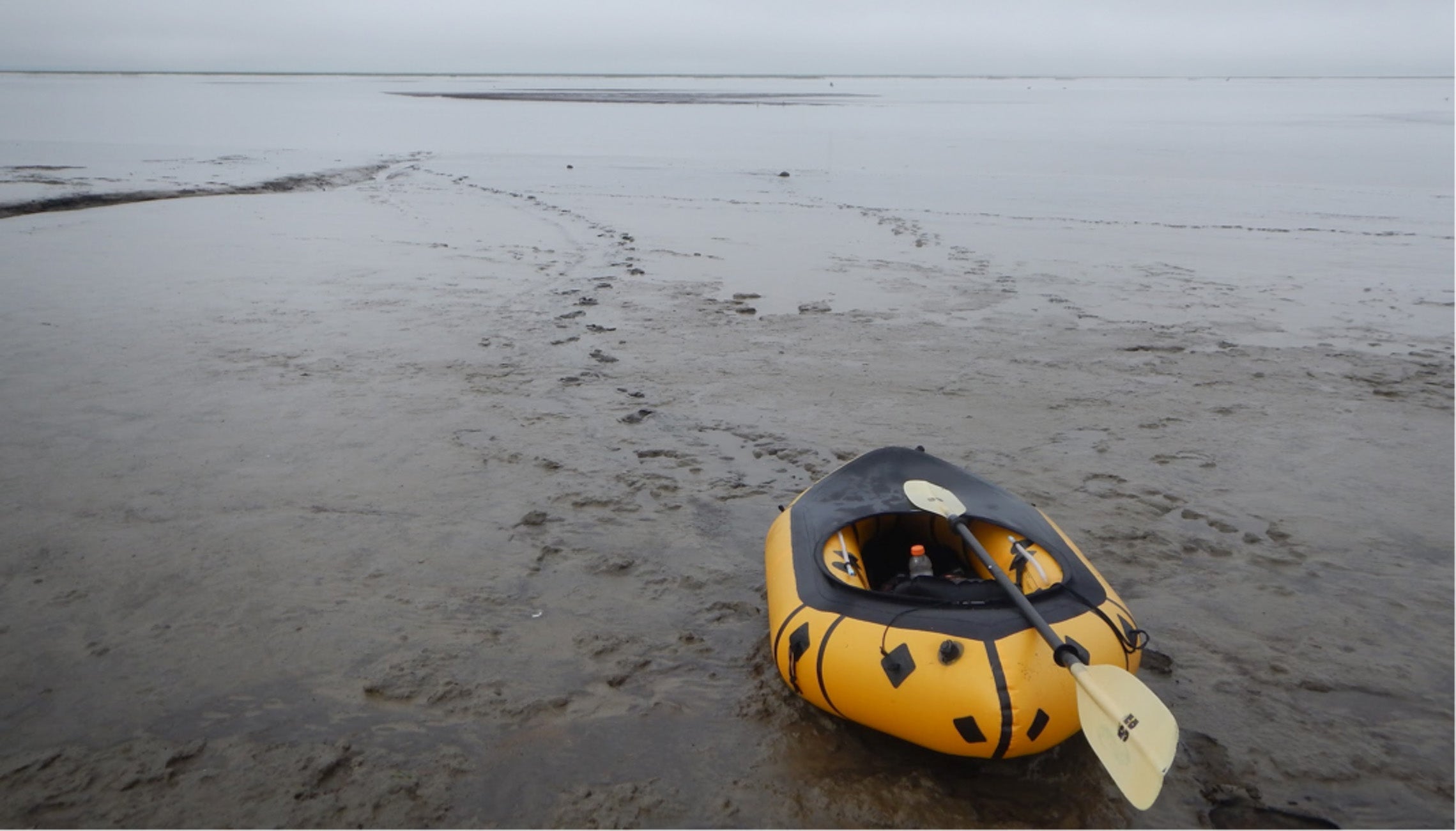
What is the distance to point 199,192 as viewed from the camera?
1471 cm

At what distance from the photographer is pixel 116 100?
150ft

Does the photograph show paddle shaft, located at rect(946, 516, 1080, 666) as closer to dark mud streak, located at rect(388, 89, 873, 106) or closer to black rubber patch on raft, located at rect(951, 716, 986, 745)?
black rubber patch on raft, located at rect(951, 716, 986, 745)

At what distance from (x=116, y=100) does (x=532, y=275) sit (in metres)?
48.3

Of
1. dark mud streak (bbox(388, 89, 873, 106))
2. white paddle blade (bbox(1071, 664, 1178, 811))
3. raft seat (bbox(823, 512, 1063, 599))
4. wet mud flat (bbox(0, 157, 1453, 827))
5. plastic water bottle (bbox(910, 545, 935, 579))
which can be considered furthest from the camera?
dark mud streak (bbox(388, 89, 873, 106))

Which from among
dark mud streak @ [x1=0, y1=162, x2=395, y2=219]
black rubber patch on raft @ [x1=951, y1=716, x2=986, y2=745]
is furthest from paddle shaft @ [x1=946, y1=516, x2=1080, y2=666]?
dark mud streak @ [x1=0, y1=162, x2=395, y2=219]

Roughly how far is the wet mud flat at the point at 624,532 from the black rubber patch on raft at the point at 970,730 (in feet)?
0.77

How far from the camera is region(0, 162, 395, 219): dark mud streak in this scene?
41.7ft

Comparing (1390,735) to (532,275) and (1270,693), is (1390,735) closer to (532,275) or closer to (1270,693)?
(1270,693)

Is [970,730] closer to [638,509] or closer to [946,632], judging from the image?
[946,632]

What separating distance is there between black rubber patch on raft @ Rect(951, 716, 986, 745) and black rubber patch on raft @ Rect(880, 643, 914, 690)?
204 mm

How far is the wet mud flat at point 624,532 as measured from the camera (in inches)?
120

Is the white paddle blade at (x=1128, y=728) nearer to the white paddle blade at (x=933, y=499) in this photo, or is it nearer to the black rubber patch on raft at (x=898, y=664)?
the black rubber patch on raft at (x=898, y=664)

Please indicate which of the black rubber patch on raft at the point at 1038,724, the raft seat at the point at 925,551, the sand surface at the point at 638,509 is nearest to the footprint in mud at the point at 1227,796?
the sand surface at the point at 638,509

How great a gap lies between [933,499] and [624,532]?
1558 millimetres
